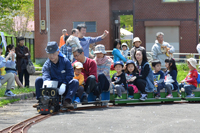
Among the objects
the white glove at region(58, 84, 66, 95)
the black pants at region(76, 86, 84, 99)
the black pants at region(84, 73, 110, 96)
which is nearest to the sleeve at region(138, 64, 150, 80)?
the black pants at region(84, 73, 110, 96)

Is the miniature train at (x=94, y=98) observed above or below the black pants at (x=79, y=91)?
below

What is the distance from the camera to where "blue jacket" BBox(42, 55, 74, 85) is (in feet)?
31.3

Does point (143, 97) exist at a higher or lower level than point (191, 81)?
lower

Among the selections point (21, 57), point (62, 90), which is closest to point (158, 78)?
point (62, 90)

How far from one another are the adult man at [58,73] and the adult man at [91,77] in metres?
0.53

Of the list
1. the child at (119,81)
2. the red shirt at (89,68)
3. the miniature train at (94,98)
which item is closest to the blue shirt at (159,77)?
the miniature train at (94,98)

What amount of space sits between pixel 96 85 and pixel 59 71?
3.35 ft

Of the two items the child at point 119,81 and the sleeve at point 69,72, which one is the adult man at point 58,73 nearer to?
the sleeve at point 69,72

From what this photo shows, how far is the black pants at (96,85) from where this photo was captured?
393 inches

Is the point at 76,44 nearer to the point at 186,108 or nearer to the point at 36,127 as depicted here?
the point at 186,108

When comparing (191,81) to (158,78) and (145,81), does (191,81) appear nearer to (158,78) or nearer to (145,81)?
(158,78)

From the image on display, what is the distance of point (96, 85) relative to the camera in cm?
1012

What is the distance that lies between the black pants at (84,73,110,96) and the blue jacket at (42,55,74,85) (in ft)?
1.95

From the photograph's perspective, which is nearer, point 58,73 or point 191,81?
point 58,73
